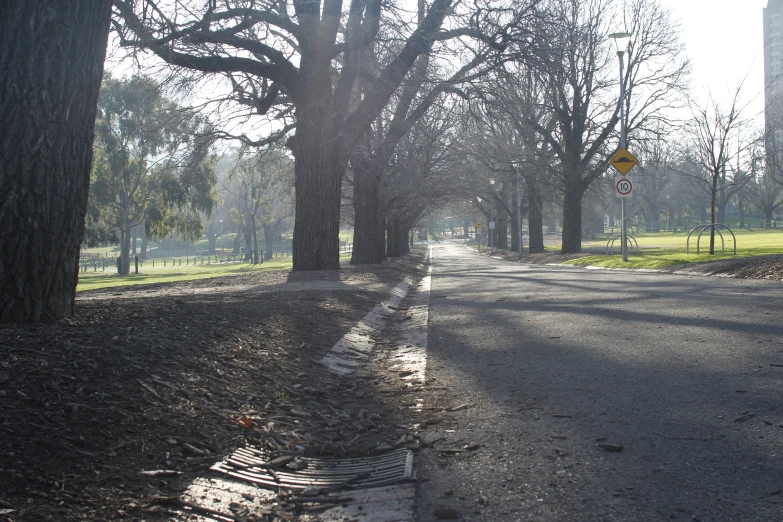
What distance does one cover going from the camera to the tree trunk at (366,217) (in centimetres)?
2519

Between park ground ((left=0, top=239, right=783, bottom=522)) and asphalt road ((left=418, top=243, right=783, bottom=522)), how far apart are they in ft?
2.04

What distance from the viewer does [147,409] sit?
12.7 ft

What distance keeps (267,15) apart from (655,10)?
24.1 m

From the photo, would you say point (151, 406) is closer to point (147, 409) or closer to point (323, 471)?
point (147, 409)

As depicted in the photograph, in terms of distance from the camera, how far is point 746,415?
4.16 metres

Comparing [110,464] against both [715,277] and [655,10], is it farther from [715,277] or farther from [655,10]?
[655,10]

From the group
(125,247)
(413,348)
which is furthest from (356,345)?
(125,247)

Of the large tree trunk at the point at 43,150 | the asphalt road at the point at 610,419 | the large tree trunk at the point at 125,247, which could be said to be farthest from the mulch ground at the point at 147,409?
the large tree trunk at the point at 125,247

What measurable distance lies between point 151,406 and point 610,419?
2.64 meters

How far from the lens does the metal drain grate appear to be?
11.0 ft

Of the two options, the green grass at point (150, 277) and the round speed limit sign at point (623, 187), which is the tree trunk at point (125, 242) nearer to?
the green grass at point (150, 277)

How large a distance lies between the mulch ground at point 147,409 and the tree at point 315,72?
8967 millimetres

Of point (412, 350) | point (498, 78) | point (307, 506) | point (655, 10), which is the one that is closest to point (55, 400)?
point (307, 506)

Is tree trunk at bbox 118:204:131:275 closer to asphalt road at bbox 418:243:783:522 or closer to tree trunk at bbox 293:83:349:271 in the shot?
tree trunk at bbox 293:83:349:271
